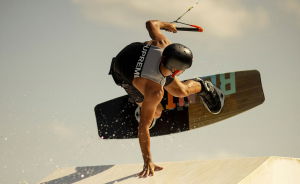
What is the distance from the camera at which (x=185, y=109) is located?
5.92 m

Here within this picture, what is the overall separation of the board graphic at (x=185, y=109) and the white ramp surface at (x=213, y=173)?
1.70m

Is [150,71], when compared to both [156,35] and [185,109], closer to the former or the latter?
[156,35]

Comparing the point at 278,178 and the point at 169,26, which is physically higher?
the point at 169,26

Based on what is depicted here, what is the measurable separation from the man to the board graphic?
126cm

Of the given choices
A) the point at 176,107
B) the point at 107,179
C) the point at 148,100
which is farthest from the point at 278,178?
the point at 176,107

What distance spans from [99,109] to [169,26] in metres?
2.57

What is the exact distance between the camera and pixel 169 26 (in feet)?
13.9

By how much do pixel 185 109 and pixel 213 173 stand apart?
2774 millimetres

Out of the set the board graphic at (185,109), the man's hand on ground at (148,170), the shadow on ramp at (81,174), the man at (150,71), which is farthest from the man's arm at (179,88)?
the board graphic at (185,109)

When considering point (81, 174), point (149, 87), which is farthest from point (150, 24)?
point (81, 174)

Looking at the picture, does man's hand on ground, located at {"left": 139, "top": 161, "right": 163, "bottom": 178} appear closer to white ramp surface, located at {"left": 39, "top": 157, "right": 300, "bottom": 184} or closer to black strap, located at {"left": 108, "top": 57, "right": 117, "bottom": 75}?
white ramp surface, located at {"left": 39, "top": 157, "right": 300, "bottom": 184}

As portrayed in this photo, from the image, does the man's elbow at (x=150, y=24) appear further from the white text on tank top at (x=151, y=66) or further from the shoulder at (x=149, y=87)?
the shoulder at (x=149, y=87)

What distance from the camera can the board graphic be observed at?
5.92m

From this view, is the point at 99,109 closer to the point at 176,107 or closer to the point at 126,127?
the point at 126,127
